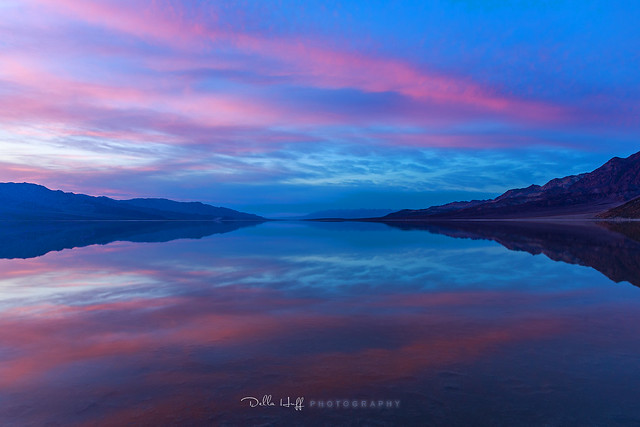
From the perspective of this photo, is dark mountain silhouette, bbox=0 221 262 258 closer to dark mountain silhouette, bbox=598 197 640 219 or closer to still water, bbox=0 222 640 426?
still water, bbox=0 222 640 426

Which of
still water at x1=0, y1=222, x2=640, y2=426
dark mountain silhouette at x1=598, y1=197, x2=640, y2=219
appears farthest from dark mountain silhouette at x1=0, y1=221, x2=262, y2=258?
dark mountain silhouette at x1=598, y1=197, x2=640, y2=219

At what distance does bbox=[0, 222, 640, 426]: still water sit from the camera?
5.21 m

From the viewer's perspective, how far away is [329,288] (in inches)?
529

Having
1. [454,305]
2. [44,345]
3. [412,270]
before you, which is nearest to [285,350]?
[44,345]

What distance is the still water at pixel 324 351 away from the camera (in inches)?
205

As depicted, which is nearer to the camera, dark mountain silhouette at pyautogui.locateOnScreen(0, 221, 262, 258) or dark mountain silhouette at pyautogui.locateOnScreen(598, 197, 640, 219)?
dark mountain silhouette at pyautogui.locateOnScreen(0, 221, 262, 258)

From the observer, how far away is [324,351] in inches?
287

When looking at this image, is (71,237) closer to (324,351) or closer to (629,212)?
(324,351)
